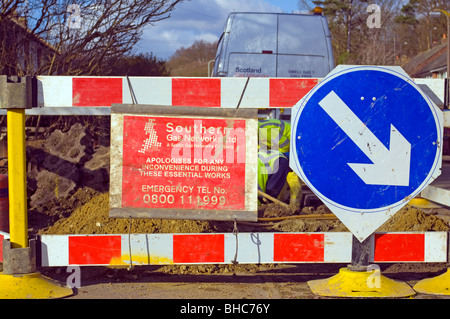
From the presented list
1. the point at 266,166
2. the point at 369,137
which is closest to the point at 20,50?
the point at 266,166

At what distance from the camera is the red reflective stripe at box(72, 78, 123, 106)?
13.5 ft

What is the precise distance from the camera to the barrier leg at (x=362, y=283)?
409 cm

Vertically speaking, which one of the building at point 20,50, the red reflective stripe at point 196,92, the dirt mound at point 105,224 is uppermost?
the building at point 20,50

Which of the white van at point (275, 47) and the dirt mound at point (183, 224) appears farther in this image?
the white van at point (275, 47)

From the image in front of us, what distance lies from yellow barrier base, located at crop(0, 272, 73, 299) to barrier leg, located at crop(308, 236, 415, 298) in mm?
1825

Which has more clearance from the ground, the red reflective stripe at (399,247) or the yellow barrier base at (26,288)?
the red reflective stripe at (399,247)

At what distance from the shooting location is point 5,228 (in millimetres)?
6539

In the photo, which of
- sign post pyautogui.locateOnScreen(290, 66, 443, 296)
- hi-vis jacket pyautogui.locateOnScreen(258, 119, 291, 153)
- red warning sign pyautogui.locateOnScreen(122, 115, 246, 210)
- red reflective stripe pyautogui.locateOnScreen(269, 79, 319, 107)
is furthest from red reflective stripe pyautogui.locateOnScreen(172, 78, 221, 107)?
hi-vis jacket pyautogui.locateOnScreen(258, 119, 291, 153)

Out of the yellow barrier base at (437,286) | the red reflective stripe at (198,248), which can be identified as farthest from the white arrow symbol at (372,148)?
the red reflective stripe at (198,248)

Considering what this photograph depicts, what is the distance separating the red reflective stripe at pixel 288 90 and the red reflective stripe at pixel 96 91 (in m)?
1.04

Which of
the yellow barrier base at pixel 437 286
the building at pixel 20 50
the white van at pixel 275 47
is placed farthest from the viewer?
the white van at pixel 275 47

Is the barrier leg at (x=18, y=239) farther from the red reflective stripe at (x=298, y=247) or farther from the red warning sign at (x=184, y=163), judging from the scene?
the red reflective stripe at (x=298, y=247)
